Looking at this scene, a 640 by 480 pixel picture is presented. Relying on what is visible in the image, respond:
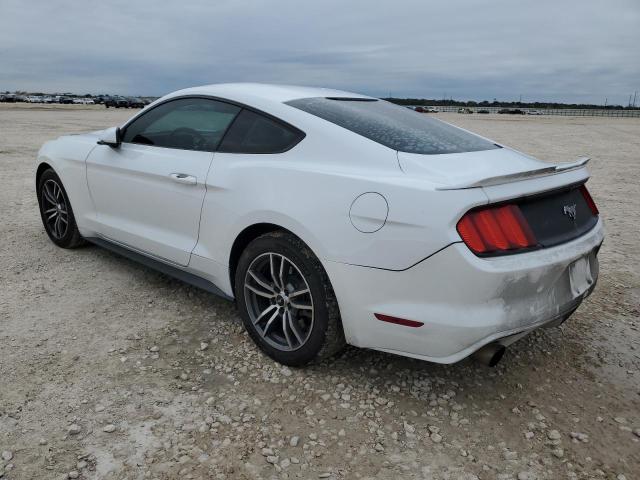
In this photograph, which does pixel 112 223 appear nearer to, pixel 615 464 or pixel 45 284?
pixel 45 284

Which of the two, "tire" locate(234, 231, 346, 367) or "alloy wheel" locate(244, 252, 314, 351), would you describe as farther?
"alloy wheel" locate(244, 252, 314, 351)

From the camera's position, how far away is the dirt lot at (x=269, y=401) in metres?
2.35

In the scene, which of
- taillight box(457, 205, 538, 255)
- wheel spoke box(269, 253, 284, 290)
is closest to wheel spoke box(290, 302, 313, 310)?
wheel spoke box(269, 253, 284, 290)

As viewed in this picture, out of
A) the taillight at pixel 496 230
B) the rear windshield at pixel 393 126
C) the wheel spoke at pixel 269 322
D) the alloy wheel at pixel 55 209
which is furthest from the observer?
the alloy wheel at pixel 55 209

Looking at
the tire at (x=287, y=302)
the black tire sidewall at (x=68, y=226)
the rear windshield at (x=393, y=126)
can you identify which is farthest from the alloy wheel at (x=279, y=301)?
the black tire sidewall at (x=68, y=226)

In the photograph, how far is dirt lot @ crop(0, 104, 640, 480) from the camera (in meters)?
2.35

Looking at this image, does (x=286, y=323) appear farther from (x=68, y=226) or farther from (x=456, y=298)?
(x=68, y=226)

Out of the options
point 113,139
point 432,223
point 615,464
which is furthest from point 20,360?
point 615,464

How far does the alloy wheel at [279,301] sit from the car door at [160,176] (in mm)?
561

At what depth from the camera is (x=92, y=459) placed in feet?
7.66

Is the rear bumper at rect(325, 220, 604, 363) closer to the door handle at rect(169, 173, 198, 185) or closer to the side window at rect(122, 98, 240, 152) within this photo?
the door handle at rect(169, 173, 198, 185)

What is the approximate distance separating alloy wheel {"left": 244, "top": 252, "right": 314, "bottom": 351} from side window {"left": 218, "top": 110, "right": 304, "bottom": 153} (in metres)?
0.61

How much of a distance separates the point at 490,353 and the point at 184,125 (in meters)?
2.46

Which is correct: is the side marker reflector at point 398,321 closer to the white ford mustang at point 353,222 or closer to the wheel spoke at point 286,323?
the white ford mustang at point 353,222
